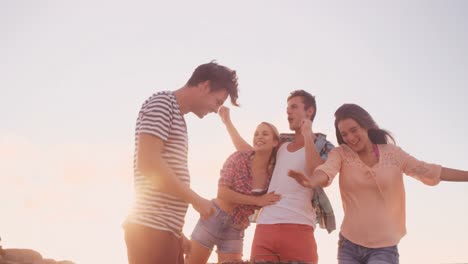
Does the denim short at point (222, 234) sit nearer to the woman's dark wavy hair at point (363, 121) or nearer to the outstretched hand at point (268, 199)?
the outstretched hand at point (268, 199)

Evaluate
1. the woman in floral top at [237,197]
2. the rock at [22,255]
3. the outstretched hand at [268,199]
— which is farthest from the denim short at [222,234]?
the rock at [22,255]

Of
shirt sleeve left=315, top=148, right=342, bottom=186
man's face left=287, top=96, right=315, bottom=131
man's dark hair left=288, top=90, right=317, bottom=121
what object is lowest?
shirt sleeve left=315, top=148, right=342, bottom=186

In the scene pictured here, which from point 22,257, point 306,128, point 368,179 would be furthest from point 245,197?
point 22,257

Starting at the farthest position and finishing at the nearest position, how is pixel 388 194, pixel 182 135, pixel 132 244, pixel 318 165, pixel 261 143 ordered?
pixel 261 143, pixel 318 165, pixel 388 194, pixel 182 135, pixel 132 244

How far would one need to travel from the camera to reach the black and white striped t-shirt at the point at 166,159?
3307mm

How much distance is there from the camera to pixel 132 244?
3271 millimetres

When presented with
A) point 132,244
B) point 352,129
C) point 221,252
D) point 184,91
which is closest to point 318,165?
point 352,129

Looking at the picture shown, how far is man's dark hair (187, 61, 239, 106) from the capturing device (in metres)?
3.76

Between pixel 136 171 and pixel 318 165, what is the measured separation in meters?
2.52

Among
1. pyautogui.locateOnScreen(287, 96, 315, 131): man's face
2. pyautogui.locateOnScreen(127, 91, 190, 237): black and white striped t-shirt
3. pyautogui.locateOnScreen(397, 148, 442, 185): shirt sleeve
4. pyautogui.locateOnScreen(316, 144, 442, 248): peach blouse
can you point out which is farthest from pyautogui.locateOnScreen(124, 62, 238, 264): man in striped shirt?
pyautogui.locateOnScreen(397, 148, 442, 185): shirt sleeve

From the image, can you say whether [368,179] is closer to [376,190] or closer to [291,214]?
[376,190]

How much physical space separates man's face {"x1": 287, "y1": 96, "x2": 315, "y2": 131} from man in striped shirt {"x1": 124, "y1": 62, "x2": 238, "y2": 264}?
7.91ft

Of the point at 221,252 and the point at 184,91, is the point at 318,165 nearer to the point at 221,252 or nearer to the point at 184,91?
the point at 221,252

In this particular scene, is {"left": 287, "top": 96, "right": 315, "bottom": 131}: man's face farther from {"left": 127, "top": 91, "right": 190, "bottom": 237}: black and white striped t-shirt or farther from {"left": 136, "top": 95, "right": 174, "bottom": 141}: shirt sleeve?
{"left": 136, "top": 95, "right": 174, "bottom": 141}: shirt sleeve
